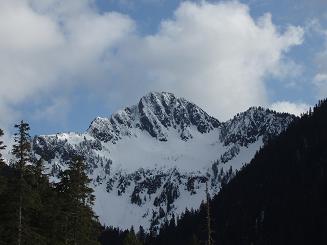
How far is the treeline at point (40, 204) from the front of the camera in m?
32.6

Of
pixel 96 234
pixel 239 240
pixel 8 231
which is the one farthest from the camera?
pixel 239 240

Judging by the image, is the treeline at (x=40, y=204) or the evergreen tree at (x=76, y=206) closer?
the treeline at (x=40, y=204)

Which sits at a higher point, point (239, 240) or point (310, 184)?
point (310, 184)

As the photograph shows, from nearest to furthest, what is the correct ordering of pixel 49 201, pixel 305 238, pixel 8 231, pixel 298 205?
pixel 8 231 < pixel 49 201 < pixel 305 238 < pixel 298 205

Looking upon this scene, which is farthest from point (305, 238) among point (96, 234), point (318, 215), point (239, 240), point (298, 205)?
point (96, 234)

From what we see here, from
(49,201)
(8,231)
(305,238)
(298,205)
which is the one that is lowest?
(8,231)

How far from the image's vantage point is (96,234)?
45844 mm

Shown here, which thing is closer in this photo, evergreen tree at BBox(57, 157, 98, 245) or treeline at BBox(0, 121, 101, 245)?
treeline at BBox(0, 121, 101, 245)

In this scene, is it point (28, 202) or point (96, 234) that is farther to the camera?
point (96, 234)

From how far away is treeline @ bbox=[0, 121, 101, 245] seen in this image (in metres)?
32.6

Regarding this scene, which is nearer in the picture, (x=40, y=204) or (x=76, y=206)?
(x=40, y=204)

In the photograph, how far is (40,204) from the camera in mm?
34594

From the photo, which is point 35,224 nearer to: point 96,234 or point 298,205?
point 96,234

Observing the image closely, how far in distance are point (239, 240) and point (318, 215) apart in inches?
1426
